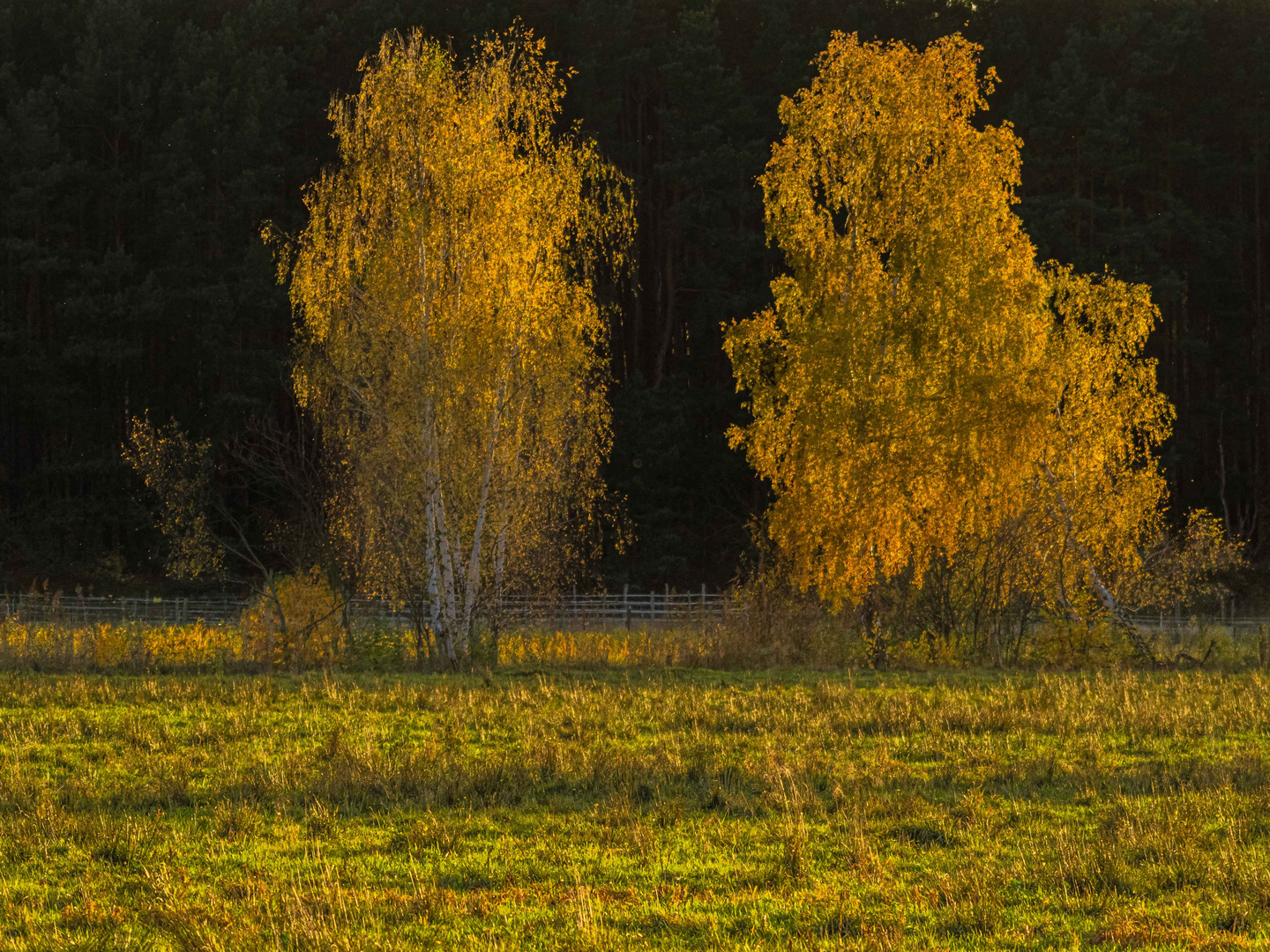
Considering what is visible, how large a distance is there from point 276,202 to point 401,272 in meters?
31.6

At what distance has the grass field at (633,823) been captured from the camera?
665cm

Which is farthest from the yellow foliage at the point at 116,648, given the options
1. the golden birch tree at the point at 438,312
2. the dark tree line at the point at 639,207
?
the dark tree line at the point at 639,207

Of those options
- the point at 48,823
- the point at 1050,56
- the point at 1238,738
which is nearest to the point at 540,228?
the point at 1238,738

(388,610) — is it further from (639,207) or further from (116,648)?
(639,207)

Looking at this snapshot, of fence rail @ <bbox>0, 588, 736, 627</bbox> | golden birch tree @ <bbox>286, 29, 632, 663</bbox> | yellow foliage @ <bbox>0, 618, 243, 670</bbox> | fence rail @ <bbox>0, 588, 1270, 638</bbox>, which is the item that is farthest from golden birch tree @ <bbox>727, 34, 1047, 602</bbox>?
yellow foliage @ <bbox>0, 618, 243, 670</bbox>

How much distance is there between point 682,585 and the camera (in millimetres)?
49000

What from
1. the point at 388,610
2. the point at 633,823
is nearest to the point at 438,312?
the point at 633,823

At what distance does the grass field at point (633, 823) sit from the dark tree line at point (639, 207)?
3489 cm

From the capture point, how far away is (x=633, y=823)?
9.00m

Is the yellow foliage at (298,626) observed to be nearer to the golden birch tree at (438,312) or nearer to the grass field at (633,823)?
the golden birch tree at (438,312)

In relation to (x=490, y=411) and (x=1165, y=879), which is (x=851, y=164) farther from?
(x=1165, y=879)

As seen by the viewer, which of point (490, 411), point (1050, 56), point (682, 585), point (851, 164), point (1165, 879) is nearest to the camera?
point (1165, 879)

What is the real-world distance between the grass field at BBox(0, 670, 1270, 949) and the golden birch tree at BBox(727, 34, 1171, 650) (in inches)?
275

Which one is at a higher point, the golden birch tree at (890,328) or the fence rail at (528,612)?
the golden birch tree at (890,328)
